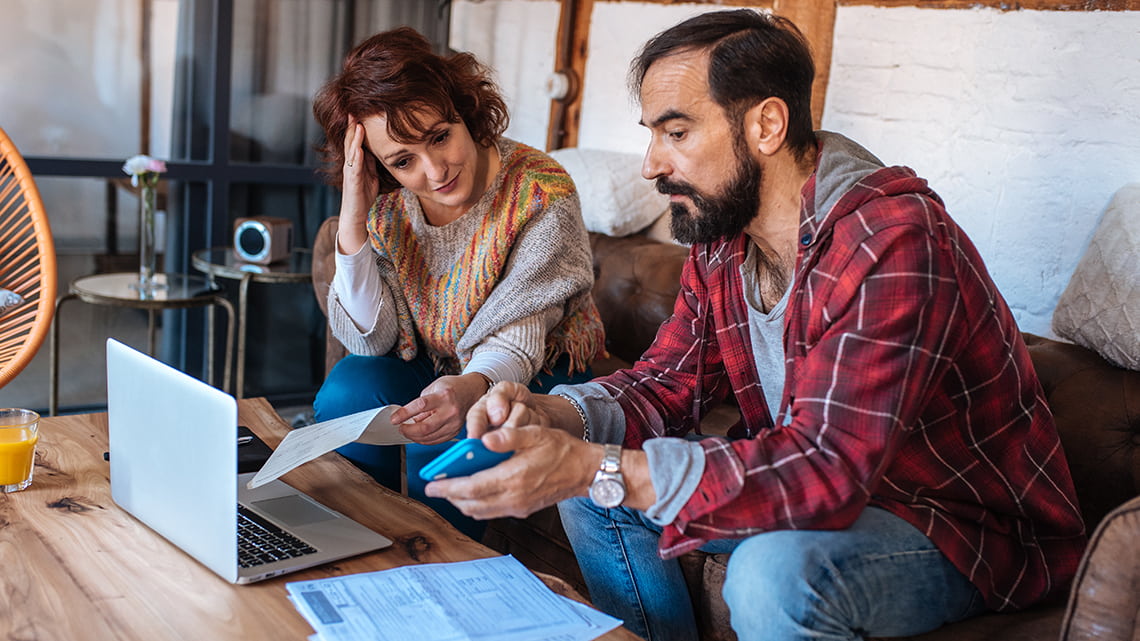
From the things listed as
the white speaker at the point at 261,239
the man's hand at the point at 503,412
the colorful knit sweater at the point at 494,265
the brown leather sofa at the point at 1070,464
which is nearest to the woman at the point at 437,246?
the colorful knit sweater at the point at 494,265

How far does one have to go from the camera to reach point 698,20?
1346 mm

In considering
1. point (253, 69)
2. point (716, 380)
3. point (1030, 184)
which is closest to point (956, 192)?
point (1030, 184)

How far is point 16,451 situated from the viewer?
4.32 feet

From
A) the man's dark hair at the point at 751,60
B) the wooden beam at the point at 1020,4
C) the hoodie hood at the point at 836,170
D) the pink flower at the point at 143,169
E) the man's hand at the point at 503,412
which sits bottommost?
the man's hand at the point at 503,412

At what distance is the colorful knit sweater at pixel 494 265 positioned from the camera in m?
1.84

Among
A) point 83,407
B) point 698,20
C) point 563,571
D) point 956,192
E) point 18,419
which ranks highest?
point 698,20

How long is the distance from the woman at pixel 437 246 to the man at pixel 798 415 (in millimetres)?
366

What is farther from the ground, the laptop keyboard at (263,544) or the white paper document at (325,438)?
the white paper document at (325,438)

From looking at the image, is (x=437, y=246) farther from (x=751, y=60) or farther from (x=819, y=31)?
(x=819, y=31)

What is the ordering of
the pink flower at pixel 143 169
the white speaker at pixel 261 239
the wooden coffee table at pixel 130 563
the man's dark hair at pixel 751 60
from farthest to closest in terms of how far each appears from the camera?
1. the white speaker at pixel 261 239
2. the pink flower at pixel 143 169
3. the man's dark hair at pixel 751 60
4. the wooden coffee table at pixel 130 563

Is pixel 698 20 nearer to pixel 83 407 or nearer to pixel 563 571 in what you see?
pixel 563 571

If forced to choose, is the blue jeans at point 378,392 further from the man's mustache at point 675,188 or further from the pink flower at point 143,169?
the pink flower at point 143,169

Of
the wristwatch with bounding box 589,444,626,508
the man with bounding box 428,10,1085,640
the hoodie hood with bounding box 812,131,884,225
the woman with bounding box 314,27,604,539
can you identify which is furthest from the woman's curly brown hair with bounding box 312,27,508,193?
the wristwatch with bounding box 589,444,626,508

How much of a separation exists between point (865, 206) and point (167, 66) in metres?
2.55
